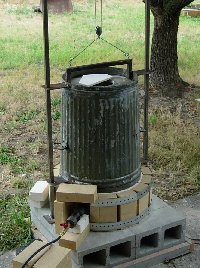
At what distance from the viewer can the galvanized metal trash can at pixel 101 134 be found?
147 inches

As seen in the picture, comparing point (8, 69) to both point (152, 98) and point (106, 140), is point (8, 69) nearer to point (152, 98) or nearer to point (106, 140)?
point (152, 98)

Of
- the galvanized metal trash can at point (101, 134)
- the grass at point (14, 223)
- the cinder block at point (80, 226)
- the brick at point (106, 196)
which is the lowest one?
the grass at point (14, 223)

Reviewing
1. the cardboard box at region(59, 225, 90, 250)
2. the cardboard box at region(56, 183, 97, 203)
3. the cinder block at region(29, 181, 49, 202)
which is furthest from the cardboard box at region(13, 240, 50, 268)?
the cinder block at region(29, 181, 49, 202)

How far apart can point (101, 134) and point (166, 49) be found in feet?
16.5

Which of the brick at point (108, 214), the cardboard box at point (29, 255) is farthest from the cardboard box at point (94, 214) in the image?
the cardboard box at point (29, 255)

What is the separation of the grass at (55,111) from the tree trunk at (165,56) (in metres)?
0.41

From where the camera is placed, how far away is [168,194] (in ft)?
16.6

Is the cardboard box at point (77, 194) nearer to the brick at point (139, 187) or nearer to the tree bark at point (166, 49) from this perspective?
the brick at point (139, 187)

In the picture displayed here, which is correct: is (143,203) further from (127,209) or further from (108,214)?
(108,214)

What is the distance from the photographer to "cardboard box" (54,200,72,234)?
379cm

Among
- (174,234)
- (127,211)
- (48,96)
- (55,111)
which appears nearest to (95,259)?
(127,211)

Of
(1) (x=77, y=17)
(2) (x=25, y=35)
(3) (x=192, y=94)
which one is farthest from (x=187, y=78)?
(1) (x=77, y=17)

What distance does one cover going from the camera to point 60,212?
381 centimetres

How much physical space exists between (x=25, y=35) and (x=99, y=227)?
408 inches
